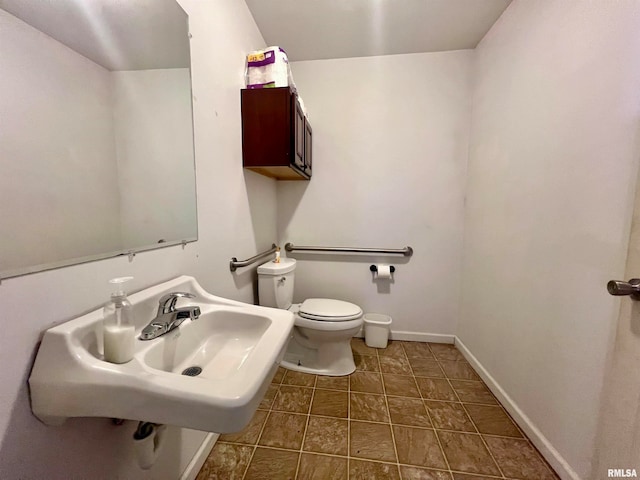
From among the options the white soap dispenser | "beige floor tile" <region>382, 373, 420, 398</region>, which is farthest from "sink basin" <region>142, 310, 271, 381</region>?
"beige floor tile" <region>382, 373, 420, 398</region>

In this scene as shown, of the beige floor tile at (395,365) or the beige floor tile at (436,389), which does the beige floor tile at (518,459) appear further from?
the beige floor tile at (395,365)

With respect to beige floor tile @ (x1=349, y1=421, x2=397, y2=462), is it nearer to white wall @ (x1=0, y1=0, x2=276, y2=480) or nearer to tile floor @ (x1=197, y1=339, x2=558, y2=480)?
tile floor @ (x1=197, y1=339, x2=558, y2=480)

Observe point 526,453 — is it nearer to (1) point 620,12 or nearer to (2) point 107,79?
(1) point 620,12

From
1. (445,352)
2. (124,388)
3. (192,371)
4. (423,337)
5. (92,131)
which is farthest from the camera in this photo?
(423,337)

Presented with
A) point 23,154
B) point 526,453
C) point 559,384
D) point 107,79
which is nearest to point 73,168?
point 23,154

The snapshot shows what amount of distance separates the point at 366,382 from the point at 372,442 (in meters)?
0.41

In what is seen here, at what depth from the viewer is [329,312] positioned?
5.26ft

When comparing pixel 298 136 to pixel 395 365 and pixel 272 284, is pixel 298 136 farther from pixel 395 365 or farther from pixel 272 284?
pixel 395 365

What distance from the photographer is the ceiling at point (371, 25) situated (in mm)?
1414

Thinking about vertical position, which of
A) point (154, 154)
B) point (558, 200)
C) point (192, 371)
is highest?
point (154, 154)

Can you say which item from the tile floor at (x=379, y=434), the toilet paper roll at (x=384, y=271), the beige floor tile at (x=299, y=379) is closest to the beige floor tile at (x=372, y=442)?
the tile floor at (x=379, y=434)

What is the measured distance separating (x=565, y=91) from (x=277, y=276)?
1.67 meters

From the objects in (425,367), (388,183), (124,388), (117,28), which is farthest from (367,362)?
(117,28)

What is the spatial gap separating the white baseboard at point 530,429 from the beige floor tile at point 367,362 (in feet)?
2.22
